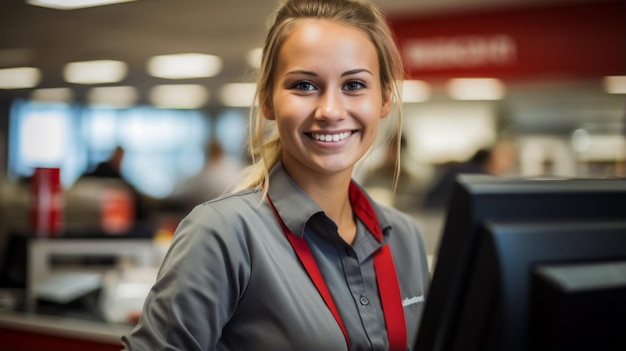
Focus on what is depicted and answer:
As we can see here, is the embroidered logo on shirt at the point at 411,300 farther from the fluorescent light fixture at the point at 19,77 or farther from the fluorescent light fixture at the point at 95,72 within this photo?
the fluorescent light fixture at the point at 19,77

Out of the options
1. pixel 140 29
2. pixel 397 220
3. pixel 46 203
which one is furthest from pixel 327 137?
pixel 140 29

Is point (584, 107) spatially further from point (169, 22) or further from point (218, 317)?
point (218, 317)

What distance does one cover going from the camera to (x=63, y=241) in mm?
3320

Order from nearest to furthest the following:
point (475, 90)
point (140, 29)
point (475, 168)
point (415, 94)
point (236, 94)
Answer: point (475, 168)
point (140, 29)
point (475, 90)
point (415, 94)
point (236, 94)

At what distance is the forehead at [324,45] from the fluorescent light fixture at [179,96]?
36.6ft

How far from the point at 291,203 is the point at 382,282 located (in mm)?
229

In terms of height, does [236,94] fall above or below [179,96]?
above

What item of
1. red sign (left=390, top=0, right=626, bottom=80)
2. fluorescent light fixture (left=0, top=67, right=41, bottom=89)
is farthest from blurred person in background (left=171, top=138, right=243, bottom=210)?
fluorescent light fixture (left=0, top=67, right=41, bottom=89)

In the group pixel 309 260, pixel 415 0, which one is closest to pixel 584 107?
pixel 415 0

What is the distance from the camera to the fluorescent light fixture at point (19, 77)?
1075cm

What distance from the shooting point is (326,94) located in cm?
123

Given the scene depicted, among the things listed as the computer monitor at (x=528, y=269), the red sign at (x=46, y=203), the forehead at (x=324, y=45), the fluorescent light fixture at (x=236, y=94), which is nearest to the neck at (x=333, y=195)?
the forehead at (x=324, y=45)

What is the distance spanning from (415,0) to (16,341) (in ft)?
13.8

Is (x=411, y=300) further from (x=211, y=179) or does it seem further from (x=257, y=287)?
(x=211, y=179)
